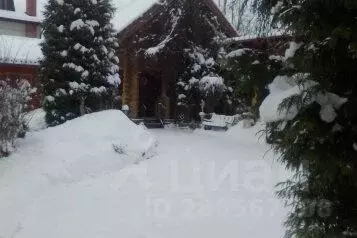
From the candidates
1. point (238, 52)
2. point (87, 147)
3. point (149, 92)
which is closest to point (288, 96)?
point (238, 52)

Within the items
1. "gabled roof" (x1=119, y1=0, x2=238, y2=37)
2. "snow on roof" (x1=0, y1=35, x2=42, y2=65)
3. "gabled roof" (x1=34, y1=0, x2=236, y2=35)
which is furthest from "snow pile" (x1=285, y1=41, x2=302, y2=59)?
"snow on roof" (x1=0, y1=35, x2=42, y2=65)

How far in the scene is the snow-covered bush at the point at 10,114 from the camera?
8.95 meters

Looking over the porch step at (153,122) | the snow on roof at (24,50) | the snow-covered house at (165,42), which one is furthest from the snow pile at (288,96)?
the snow on roof at (24,50)

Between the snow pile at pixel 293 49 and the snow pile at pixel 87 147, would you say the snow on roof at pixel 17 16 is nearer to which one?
the snow pile at pixel 87 147

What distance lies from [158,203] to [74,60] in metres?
8.04

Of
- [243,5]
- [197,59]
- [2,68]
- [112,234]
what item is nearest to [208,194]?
[112,234]

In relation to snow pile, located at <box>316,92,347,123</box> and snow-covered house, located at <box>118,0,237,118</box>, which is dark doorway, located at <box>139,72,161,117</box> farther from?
snow pile, located at <box>316,92,347,123</box>

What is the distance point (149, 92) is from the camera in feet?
67.9

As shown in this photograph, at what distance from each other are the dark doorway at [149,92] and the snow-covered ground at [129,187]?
322 inches

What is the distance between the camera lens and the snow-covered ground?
603cm

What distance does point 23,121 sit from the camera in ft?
32.0

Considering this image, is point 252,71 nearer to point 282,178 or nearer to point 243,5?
point 243,5

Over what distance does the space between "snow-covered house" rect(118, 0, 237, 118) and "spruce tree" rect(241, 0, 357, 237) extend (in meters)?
14.4

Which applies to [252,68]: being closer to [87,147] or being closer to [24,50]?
[87,147]
